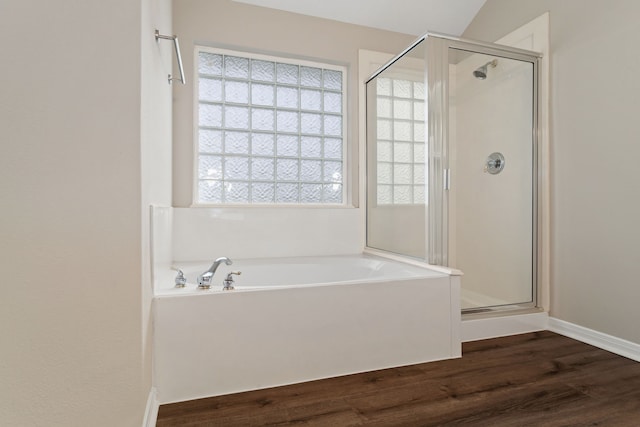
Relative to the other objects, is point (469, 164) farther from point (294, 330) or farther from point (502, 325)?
point (294, 330)

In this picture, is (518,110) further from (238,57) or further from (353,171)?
(238,57)

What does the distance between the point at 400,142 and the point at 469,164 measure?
50cm

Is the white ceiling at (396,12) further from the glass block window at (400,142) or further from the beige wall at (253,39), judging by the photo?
the glass block window at (400,142)

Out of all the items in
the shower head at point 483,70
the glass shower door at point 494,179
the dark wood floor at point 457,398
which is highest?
the shower head at point 483,70

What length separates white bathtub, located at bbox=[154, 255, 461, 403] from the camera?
1.53m

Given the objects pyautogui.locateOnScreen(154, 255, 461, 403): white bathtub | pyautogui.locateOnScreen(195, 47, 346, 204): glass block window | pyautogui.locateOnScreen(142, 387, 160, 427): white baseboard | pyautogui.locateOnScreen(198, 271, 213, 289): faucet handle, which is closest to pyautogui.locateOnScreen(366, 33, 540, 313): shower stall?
pyautogui.locateOnScreen(154, 255, 461, 403): white bathtub

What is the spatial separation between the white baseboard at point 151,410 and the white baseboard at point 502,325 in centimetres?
168

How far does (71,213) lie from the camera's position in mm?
1101

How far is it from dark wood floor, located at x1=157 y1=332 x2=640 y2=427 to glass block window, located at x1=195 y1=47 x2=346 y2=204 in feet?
5.04

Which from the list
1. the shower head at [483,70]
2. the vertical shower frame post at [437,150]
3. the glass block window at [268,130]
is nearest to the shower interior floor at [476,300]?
the vertical shower frame post at [437,150]

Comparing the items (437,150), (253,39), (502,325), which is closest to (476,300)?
(502,325)

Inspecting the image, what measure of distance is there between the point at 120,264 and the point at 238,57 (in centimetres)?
208

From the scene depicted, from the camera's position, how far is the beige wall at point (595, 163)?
6.42 ft

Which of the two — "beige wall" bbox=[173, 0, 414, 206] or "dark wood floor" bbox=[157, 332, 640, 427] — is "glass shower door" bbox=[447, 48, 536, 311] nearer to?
"dark wood floor" bbox=[157, 332, 640, 427]
